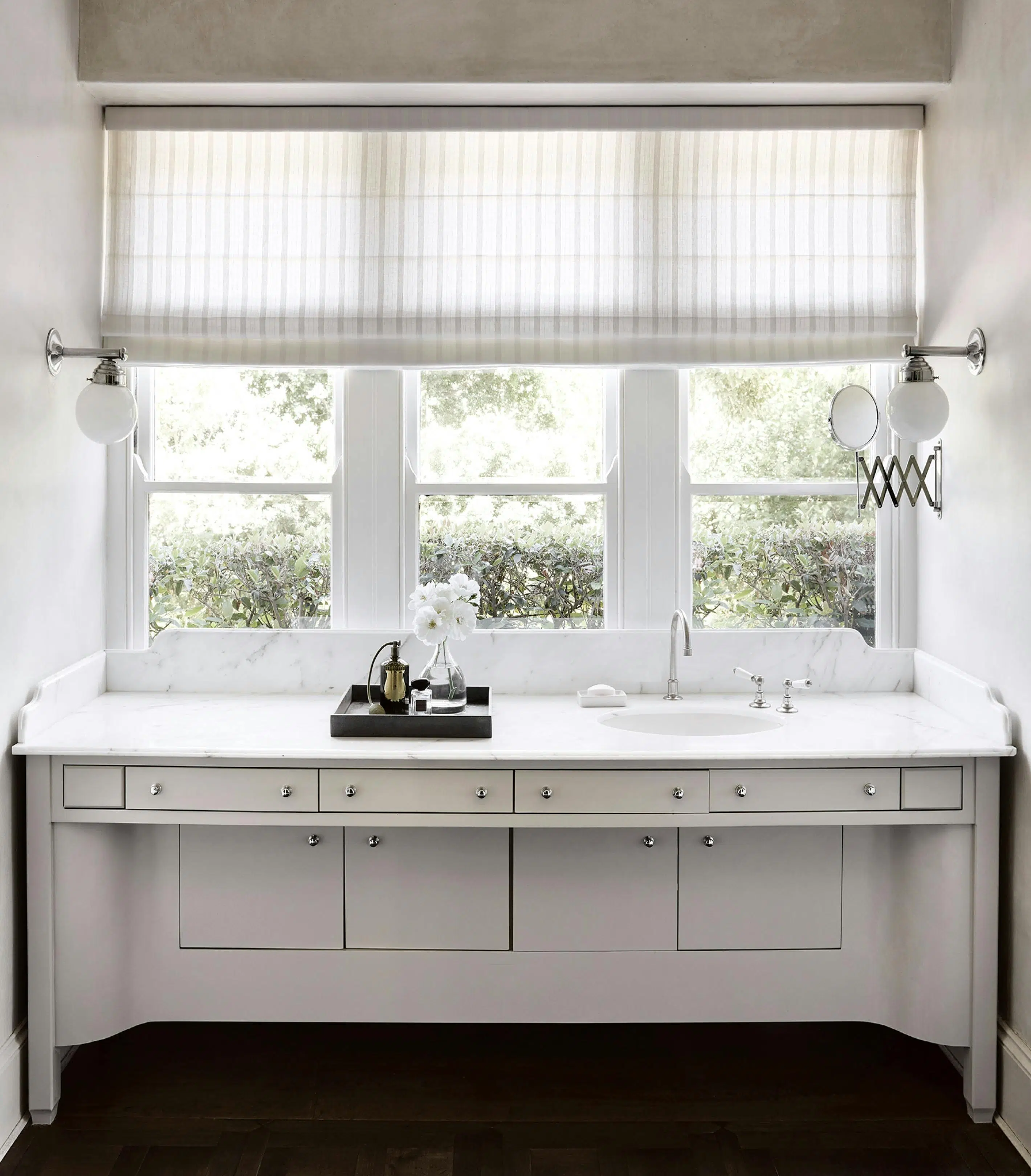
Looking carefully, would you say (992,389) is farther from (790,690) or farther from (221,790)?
(221,790)

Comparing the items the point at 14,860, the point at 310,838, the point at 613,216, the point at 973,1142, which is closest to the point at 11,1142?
the point at 14,860

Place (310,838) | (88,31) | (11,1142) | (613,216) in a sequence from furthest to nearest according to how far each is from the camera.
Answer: (613,216), (88,31), (310,838), (11,1142)

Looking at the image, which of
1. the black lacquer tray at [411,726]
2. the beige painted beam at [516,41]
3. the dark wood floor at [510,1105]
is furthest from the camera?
the beige painted beam at [516,41]

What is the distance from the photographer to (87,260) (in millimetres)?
2562

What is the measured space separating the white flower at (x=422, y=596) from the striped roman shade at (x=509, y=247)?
Result: 2.46ft

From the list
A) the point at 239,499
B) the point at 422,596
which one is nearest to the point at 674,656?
the point at 422,596

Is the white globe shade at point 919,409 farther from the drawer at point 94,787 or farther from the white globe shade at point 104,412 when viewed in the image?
the drawer at point 94,787

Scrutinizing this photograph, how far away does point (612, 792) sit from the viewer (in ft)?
6.86

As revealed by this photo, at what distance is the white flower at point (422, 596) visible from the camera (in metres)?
2.36

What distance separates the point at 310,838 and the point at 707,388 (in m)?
1.75

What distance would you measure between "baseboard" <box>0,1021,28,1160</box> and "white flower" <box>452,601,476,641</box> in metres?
1.40

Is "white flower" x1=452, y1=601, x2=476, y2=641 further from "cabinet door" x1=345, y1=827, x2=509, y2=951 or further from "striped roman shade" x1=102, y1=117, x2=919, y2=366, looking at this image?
"striped roman shade" x1=102, y1=117, x2=919, y2=366

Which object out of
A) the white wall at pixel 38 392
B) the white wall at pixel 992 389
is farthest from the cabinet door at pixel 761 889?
the white wall at pixel 38 392

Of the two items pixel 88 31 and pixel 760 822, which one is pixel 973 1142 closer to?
pixel 760 822
